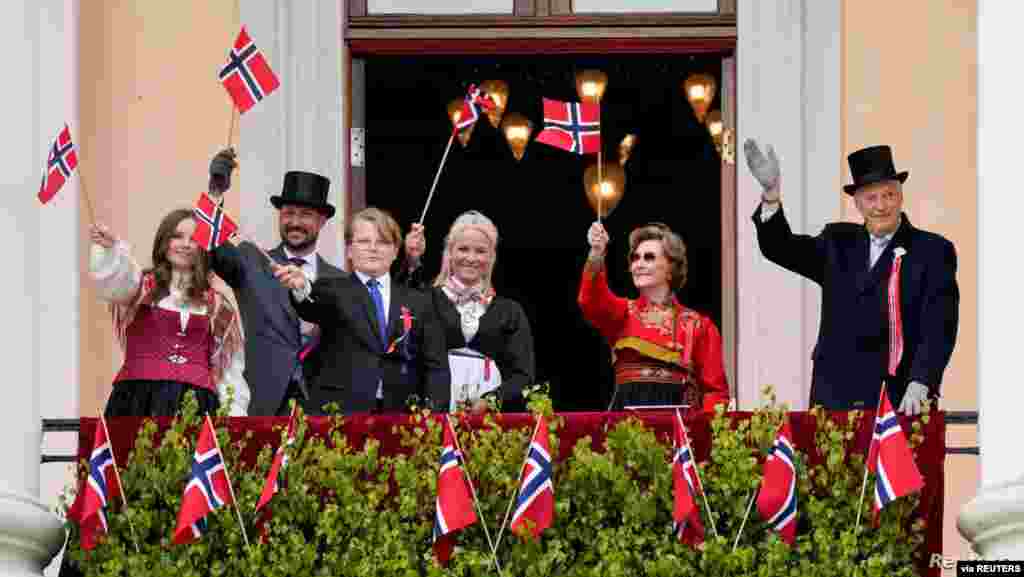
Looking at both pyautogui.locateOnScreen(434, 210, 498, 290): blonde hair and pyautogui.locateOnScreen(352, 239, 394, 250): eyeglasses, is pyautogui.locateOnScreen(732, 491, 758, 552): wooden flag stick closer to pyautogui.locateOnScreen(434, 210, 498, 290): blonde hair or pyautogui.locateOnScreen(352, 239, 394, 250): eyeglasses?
pyautogui.locateOnScreen(434, 210, 498, 290): blonde hair

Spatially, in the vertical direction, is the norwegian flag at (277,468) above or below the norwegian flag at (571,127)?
below

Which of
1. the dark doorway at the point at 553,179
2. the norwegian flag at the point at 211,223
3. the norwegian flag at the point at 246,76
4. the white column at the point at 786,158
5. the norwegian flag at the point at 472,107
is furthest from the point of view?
the dark doorway at the point at 553,179

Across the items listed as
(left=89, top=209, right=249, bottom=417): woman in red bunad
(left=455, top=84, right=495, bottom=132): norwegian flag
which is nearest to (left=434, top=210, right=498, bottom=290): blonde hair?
(left=455, top=84, right=495, bottom=132): norwegian flag

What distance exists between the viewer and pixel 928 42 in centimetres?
2378

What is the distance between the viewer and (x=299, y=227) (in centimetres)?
2141

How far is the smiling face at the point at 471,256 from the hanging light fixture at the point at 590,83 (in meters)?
3.64

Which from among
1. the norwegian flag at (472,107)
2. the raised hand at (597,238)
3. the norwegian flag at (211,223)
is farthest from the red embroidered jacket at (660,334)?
the norwegian flag at (211,223)

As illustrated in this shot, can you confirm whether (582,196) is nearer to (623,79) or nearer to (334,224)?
(623,79)

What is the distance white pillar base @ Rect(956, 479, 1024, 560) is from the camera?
19.5 metres

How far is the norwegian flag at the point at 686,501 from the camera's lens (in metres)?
19.7

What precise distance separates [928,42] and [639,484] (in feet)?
15.7

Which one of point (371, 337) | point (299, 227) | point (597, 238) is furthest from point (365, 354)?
point (597, 238)

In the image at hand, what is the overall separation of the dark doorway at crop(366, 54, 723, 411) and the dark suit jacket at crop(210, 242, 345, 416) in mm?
3185

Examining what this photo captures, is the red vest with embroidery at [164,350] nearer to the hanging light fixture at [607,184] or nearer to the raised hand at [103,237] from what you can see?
the raised hand at [103,237]
